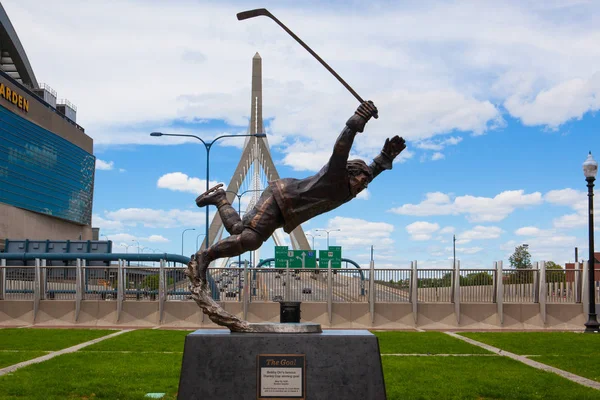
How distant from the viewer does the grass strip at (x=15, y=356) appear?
13.5 m

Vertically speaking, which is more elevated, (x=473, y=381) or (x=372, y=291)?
(x=372, y=291)

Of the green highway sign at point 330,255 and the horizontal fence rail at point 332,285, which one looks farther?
the green highway sign at point 330,255

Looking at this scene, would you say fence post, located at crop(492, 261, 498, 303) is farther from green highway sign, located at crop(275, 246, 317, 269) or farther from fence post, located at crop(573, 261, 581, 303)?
green highway sign, located at crop(275, 246, 317, 269)

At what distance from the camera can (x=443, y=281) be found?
23.6 metres

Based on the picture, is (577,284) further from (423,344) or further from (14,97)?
(14,97)

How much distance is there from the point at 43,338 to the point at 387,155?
500 inches

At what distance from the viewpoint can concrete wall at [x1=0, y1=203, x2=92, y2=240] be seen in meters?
75.5

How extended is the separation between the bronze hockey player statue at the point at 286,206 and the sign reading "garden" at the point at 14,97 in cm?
7266

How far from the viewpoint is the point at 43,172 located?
86.9m

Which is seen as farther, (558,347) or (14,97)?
(14,97)

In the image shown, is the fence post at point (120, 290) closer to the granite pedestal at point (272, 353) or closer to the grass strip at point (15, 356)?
the grass strip at point (15, 356)

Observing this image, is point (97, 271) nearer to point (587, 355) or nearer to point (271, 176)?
point (587, 355)

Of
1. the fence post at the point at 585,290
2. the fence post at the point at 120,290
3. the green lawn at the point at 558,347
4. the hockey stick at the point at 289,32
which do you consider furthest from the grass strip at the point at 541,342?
the fence post at the point at 120,290

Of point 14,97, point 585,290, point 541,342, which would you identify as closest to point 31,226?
point 14,97
